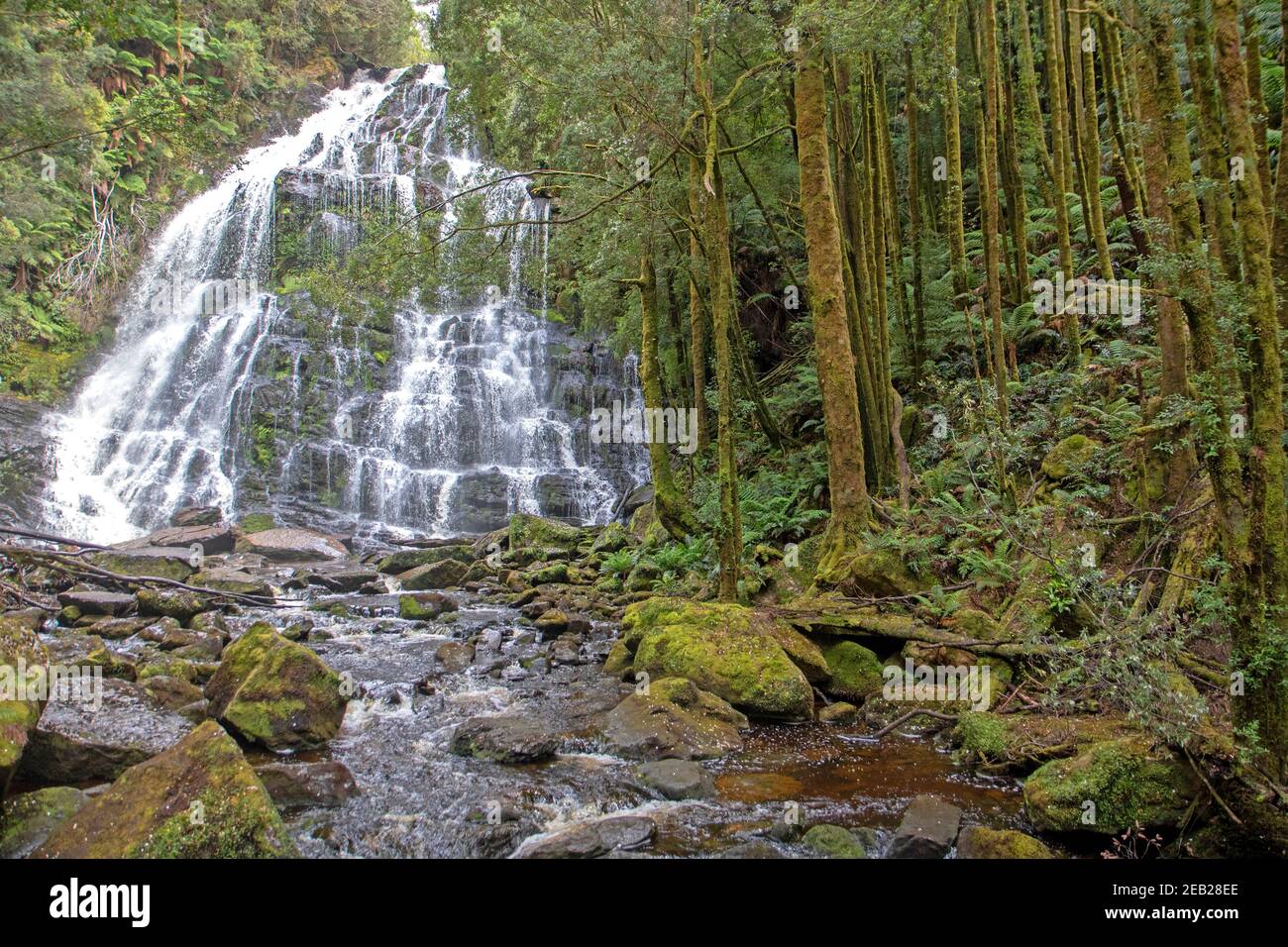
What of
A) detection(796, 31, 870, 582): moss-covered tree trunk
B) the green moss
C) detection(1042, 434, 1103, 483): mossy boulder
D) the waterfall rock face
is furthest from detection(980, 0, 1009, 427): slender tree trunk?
the waterfall rock face

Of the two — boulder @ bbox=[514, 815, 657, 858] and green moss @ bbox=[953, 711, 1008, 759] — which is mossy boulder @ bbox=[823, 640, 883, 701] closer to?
green moss @ bbox=[953, 711, 1008, 759]

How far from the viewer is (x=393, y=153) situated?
31.3 metres

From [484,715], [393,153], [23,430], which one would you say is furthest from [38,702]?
[393,153]

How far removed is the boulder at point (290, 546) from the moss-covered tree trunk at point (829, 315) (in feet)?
42.5

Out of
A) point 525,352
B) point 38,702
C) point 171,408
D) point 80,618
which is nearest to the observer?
point 38,702

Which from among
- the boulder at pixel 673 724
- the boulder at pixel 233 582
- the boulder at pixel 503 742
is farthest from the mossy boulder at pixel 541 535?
the boulder at pixel 503 742

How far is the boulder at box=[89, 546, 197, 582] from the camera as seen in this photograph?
44.5 ft

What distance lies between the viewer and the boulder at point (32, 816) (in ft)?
12.8

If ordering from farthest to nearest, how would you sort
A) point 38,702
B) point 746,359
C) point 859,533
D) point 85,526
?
point 85,526
point 746,359
point 859,533
point 38,702

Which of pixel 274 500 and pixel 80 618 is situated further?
pixel 274 500

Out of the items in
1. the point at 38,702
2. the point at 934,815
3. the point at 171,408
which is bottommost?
the point at 934,815

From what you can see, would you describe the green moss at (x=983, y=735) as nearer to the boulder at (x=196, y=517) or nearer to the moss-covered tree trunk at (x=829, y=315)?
the moss-covered tree trunk at (x=829, y=315)

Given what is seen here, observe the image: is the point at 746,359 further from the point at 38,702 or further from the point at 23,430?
the point at 23,430

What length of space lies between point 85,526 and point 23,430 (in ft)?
13.5
